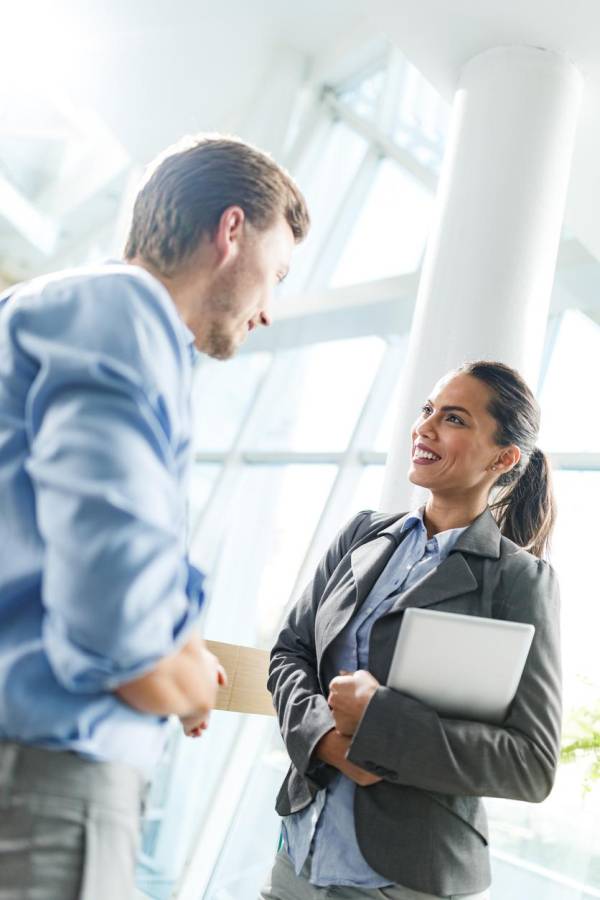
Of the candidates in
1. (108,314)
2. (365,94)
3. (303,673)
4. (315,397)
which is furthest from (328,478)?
(108,314)

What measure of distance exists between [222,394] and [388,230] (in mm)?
1935

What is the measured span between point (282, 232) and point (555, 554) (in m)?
3.48

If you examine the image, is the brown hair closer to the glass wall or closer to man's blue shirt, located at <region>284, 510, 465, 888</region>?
man's blue shirt, located at <region>284, 510, 465, 888</region>

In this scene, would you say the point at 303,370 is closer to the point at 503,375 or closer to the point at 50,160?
the point at 503,375

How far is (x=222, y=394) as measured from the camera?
7.41 metres

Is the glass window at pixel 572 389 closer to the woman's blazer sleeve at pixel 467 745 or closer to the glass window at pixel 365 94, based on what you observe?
the woman's blazer sleeve at pixel 467 745

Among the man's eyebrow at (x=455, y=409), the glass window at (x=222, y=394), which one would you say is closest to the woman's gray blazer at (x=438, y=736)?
the man's eyebrow at (x=455, y=409)

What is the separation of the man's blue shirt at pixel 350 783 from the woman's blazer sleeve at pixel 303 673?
65 millimetres

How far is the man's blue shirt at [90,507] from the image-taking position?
2.89 ft

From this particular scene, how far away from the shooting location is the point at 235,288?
124 centimetres

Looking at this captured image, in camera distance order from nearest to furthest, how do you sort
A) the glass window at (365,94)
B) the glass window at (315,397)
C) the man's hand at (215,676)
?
1. the man's hand at (215,676)
2. the glass window at (315,397)
3. the glass window at (365,94)

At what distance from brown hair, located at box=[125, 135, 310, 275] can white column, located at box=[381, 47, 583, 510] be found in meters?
1.69

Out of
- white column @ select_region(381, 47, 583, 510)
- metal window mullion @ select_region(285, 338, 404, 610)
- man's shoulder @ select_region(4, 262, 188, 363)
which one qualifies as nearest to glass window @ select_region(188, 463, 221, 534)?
metal window mullion @ select_region(285, 338, 404, 610)

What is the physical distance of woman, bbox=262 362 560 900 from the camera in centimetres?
150
